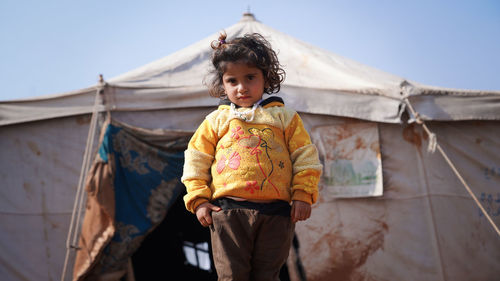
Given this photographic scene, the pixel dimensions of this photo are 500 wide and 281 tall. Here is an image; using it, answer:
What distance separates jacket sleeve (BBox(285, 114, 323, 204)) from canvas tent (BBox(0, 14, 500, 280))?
1563mm

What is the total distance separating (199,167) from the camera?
1.52 meters

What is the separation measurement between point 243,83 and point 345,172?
1742 millimetres

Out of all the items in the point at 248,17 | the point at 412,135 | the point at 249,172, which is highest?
the point at 248,17

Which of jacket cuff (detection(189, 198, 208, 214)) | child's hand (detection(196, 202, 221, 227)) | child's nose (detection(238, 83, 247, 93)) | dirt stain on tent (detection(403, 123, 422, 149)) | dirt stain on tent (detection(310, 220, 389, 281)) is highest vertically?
child's nose (detection(238, 83, 247, 93))

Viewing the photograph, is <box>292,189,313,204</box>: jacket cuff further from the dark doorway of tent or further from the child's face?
the dark doorway of tent

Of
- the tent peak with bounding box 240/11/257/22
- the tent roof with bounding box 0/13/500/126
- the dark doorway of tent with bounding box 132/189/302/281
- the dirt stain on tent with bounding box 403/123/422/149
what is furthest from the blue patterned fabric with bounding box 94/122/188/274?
the tent peak with bounding box 240/11/257/22

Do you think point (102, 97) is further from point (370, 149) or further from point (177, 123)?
point (370, 149)

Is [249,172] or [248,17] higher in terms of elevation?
[248,17]

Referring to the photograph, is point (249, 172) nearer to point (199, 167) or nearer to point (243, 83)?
point (199, 167)

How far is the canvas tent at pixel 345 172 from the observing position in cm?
304

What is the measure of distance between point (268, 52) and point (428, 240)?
2149mm

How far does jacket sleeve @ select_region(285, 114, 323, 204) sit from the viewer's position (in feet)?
4.84

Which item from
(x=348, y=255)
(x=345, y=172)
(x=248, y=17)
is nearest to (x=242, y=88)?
(x=345, y=172)

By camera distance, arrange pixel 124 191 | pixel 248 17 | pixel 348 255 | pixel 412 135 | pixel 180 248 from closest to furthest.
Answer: pixel 124 191 → pixel 348 255 → pixel 412 135 → pixel 180 248 → pixel 248 17
